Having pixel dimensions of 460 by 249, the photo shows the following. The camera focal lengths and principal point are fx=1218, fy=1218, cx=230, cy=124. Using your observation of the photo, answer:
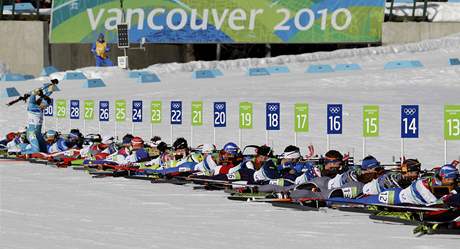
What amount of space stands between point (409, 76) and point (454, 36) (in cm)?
1478

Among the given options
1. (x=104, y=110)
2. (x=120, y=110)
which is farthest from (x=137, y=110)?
(x=104, y=110)

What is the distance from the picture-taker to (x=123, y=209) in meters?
19.3

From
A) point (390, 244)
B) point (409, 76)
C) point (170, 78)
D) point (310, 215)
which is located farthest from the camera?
point (170, 78)

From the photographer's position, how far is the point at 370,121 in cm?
2398

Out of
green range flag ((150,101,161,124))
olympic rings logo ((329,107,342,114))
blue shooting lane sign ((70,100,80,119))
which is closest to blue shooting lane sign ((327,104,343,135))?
olympic rings logo ((329,107,342,114))

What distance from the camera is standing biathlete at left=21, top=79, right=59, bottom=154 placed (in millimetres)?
29734

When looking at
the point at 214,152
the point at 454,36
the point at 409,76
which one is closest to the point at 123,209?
the point at 214,152

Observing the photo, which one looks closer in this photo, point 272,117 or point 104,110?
point 272,117

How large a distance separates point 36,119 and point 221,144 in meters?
4.94

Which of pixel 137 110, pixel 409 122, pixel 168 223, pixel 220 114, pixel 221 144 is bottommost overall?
pixel 168 223

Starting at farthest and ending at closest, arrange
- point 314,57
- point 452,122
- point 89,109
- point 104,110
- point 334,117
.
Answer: point 314,57 → point 89,109 → point 104,110 → point 334,117 → point 452,122

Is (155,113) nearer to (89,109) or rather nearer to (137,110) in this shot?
(137,110)

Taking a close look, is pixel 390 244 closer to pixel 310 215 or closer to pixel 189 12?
pixel 310 215

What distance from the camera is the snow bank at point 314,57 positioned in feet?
175
